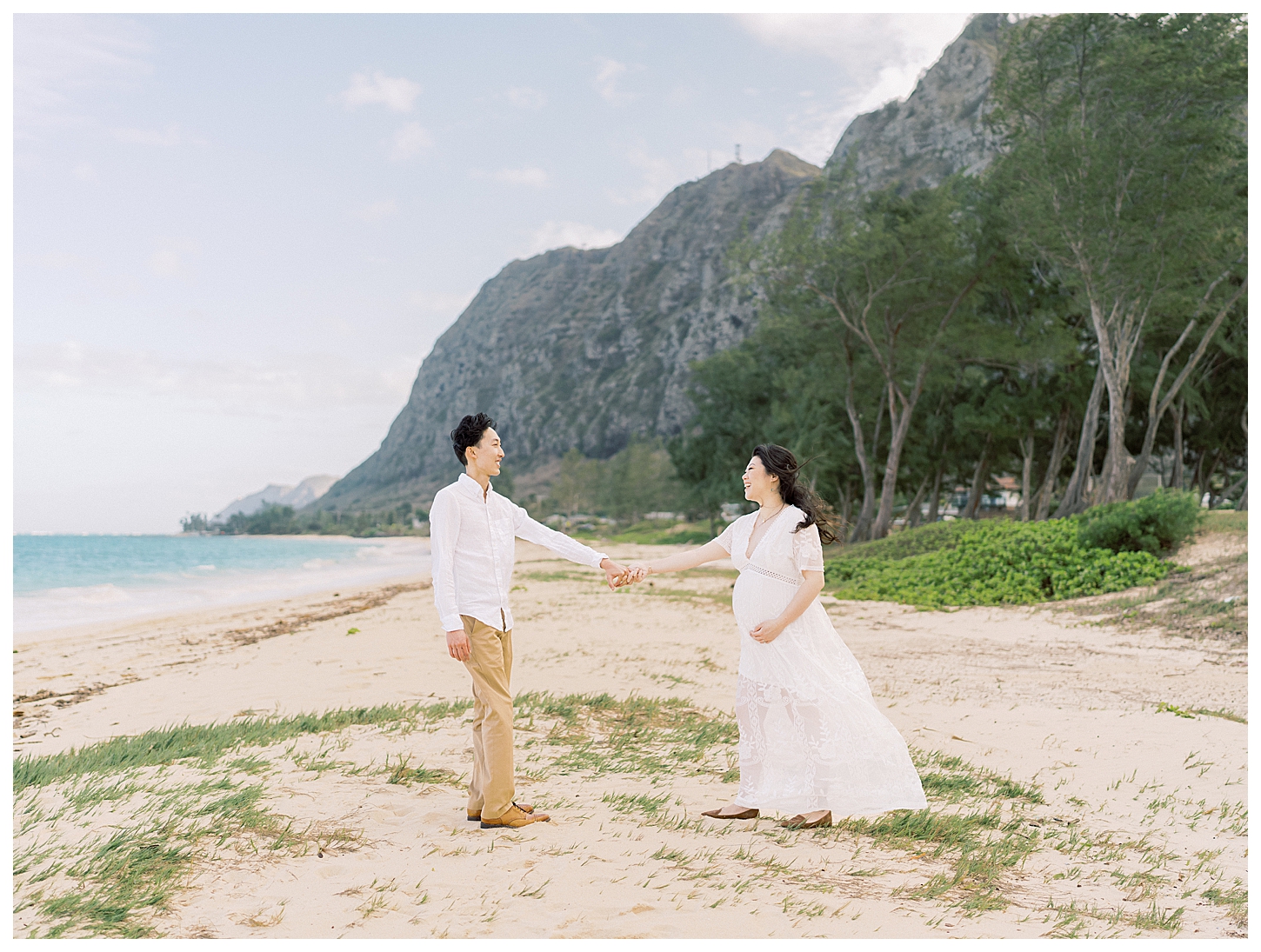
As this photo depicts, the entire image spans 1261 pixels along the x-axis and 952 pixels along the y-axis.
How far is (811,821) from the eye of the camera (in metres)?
4.41

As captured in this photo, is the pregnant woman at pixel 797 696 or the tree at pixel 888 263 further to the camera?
the tree at pixel 888 263

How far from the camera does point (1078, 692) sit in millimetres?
8578

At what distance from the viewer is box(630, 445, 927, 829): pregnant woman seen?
4.41 m

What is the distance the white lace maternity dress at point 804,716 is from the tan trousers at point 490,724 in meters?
1.29

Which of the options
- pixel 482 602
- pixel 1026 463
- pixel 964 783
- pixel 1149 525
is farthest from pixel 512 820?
pixel 1026 463

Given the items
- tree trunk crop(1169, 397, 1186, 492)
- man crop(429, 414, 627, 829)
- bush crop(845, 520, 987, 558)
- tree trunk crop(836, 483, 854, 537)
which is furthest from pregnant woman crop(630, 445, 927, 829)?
tree trunk crop(836, 483, 854, 537)

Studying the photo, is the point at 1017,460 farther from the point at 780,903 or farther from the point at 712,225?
the point at 712,225

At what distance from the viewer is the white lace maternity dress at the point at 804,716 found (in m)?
4.41

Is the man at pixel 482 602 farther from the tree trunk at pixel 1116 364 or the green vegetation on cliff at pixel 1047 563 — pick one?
the tree trunk at pixel 1116 364

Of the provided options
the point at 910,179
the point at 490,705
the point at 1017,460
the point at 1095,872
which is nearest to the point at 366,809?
the point at 490,705

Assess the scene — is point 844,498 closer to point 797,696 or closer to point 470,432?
point 797,696

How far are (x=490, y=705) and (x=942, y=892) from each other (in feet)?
7.63

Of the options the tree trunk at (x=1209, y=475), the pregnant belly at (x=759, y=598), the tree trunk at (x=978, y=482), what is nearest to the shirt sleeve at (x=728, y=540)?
the pregnant belly at (x=759, y=598)

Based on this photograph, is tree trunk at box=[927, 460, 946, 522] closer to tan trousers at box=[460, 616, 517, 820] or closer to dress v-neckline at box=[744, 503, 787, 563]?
dress v-neckline at box=[744, 503, 787, 563]
